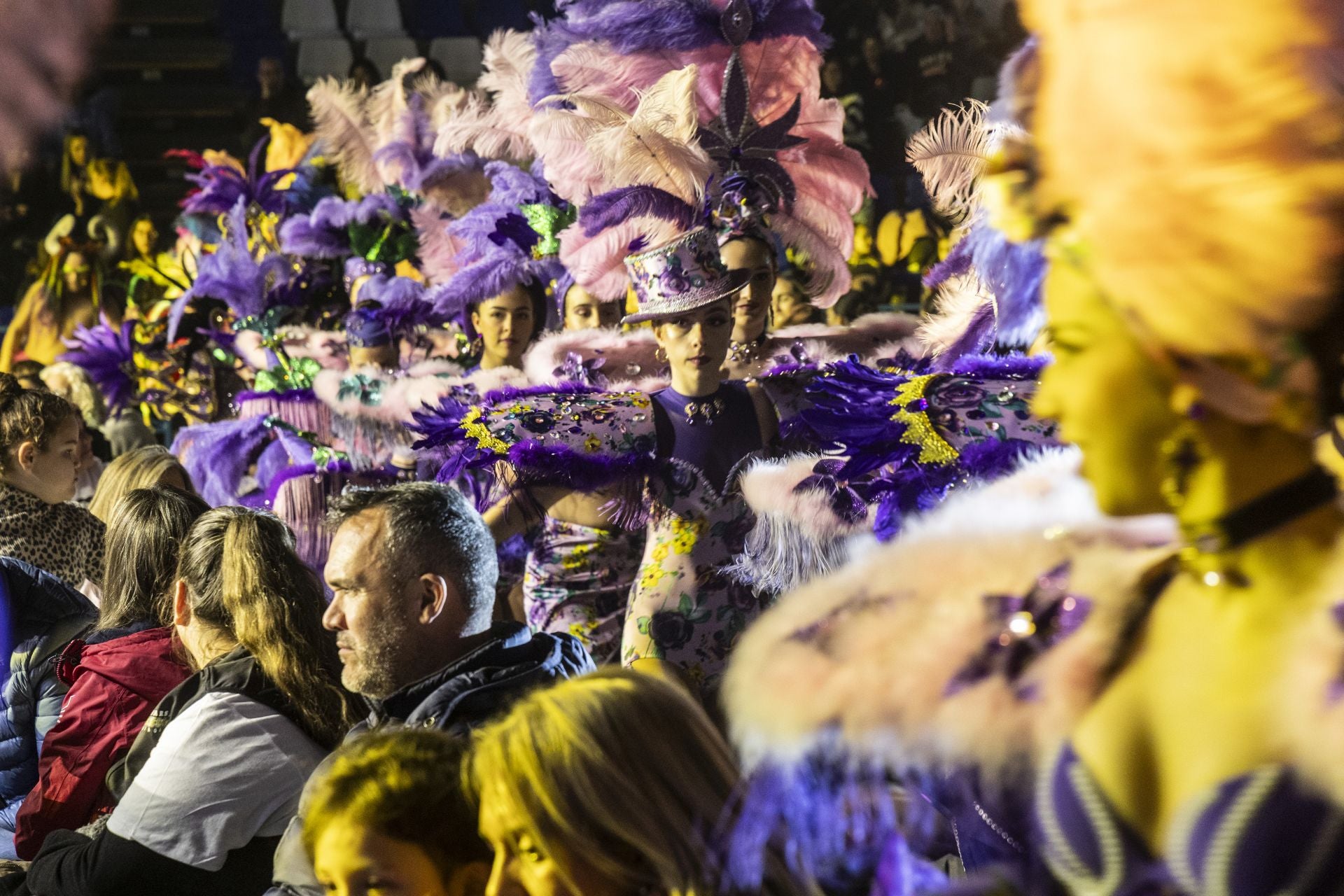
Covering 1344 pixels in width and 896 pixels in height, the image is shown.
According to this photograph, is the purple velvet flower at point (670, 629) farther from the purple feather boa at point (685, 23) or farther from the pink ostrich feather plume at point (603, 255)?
the purple feather boa at point (685, 23)

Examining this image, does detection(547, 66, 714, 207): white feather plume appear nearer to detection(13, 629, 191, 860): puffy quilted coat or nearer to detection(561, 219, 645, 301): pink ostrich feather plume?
detection(561, 219, 645, 301): pink ostrich feather plume

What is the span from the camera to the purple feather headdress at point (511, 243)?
510 cm

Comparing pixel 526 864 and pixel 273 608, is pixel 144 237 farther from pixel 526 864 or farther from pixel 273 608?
pixel 526 864

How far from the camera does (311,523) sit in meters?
4.83

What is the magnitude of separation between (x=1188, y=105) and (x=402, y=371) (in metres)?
4.43

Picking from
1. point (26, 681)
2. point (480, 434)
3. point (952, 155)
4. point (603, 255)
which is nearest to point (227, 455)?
point (603, 255)

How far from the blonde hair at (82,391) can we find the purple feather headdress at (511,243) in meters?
3.06

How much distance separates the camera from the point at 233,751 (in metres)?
2.39

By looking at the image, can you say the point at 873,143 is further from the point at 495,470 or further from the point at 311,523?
the point at 495,470

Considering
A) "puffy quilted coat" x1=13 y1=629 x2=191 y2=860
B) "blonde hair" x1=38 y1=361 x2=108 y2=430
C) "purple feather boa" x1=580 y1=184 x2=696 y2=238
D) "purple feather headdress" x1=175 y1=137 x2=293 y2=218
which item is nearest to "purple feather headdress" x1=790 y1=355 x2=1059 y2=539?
"purple feather boa" x1=580 y1=184 x2=696 y2=238

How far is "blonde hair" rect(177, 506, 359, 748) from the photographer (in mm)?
2527

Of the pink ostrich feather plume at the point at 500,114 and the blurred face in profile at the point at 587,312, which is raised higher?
the pink ostrich feather plume at the point at 500,114

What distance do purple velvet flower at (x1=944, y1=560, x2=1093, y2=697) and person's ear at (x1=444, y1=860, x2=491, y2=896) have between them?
2.95ft

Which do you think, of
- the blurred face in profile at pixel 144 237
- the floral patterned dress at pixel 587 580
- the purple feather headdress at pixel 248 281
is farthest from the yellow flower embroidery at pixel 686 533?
the blurred face in profile at pixel 144 237
